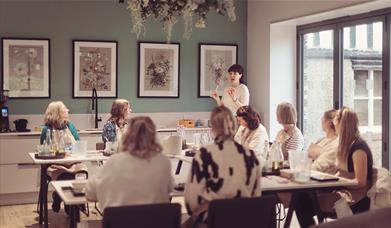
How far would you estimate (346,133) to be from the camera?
4309mm

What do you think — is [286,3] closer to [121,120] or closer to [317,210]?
[121,120]

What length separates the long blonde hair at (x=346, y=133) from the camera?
4297mm

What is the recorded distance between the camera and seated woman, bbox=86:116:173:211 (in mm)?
3299

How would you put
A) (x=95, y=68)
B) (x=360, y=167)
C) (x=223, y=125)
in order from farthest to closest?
(x=95, y=68) < (x=360, y=167) < (x=223, y=125)

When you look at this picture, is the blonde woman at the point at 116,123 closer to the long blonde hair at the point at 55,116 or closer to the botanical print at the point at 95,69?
the long blonde hair at the point at 55,116

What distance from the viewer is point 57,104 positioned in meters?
5.89

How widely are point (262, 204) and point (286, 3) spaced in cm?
431

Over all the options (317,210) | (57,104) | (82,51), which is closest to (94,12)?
(82,51)

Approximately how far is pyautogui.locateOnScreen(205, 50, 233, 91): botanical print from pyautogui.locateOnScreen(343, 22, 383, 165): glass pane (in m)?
1.90

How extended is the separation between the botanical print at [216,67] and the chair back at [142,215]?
195 inches

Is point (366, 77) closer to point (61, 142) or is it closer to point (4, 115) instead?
point (61, 142)

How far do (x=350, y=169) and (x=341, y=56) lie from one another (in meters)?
2.71

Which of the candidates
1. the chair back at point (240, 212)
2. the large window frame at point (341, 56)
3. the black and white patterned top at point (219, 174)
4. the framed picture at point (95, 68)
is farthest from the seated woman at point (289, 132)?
the framed picture at point (95, 68)

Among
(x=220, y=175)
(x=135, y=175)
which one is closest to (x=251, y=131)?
(x=220, y=175)
